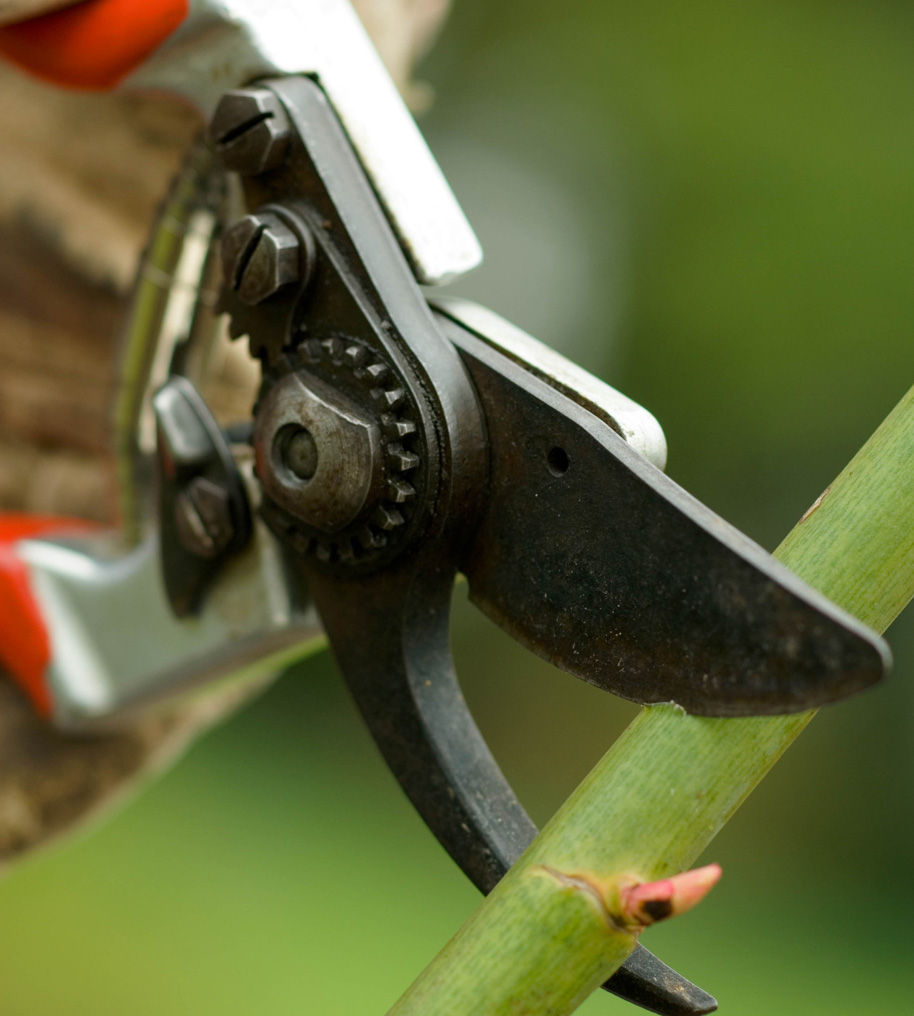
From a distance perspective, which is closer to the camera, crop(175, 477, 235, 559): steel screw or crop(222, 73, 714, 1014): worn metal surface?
crop(222, 73, 714, 1014): worn metal surface

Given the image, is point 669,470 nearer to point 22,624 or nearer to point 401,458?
point 22,624

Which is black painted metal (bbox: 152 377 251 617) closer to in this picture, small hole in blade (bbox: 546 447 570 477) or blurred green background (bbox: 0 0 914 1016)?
small hole in blade (bbox: 546 447 570 477)

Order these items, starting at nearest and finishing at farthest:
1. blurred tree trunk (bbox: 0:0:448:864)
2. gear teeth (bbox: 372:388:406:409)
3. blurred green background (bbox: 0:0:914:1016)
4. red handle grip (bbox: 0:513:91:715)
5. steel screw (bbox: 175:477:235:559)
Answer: gear teeth (bbox: 372:388:406:409), steel screw (bbox: 175:477:235:559), red handle grip (bbox: 0:513:91:715), blurred tree trunk (bbox: 0:0:448:864), blurred green background (bbox: 0:0:914:1016)

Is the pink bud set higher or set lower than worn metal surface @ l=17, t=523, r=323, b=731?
higher

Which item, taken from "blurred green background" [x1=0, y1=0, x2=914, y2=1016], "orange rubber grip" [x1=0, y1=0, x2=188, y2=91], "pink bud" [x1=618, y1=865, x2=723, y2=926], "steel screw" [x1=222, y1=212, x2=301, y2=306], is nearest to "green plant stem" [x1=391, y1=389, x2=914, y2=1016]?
"pink bud" [x1=618, y1=865, x2=723, y2=926]

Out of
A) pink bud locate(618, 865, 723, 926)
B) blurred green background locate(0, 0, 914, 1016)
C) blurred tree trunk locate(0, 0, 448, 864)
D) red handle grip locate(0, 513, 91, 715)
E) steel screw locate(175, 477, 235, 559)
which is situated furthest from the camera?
blurred green background locate(0, 0, 914, 1016)

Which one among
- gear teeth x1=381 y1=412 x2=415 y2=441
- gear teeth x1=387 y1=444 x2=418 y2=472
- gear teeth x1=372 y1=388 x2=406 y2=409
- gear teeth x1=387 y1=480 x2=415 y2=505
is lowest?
gear teeth x1=387 y1=480 x2=415 y2=505

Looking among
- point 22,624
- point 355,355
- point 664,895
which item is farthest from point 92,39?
point 664,895

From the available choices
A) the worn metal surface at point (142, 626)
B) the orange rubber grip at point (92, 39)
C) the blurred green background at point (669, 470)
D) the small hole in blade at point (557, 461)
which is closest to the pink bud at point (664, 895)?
the small hole in blade at point (557, 461)

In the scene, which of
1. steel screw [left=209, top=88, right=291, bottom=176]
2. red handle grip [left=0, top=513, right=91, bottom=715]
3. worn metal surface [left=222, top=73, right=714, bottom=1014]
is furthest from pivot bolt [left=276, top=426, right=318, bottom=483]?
red handle grip [left=0, top=513, right=91, bottom=715]
